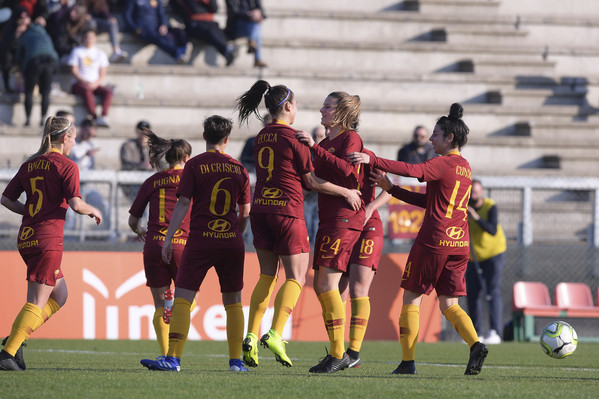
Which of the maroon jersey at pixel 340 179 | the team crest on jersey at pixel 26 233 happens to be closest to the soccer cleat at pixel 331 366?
the maroon jersey at pixel 340 179

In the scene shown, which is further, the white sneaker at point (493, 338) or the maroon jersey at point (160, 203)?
the white sneaker at point (493, 338)

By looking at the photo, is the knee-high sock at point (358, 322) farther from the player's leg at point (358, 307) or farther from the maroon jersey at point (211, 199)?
the maroon jersey at point (211, 199)

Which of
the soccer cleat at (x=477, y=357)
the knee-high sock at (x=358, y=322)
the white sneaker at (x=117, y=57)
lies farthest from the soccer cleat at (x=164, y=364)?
the white sneaker at (x=117, y=57)

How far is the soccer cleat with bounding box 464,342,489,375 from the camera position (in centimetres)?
714

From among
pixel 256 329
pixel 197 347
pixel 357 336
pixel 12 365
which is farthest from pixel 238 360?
pixel 197 347

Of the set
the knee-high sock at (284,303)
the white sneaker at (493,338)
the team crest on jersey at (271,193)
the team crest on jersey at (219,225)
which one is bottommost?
the white sneaker at (493,338)

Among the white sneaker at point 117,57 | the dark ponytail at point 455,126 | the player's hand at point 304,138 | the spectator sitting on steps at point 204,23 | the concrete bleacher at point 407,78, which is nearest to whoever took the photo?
the player's hand at point 304,138

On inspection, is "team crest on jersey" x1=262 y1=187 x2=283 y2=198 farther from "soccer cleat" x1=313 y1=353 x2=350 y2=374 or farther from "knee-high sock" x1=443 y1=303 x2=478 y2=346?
"knee-high sock" x1=443 y1=303 x2=478 y2=346

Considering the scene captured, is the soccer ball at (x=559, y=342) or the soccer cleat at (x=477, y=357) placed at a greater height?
the soccer cleat at (x=477, y=357)

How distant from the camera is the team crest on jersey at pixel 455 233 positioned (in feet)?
24.3

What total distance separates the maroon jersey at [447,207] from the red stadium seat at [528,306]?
6.49 meters

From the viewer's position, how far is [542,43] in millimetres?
21094

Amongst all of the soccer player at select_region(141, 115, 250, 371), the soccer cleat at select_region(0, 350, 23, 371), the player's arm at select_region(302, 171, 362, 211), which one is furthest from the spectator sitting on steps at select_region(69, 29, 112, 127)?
the player's arm at select_region(302, 171, 362, 211)

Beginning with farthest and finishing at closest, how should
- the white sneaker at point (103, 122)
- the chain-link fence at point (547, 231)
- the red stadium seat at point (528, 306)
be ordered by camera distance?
the white sneaker at point (103, 122) < the chain-link fence at point (547, 231) < the red stadium seat at point (528, 306)
